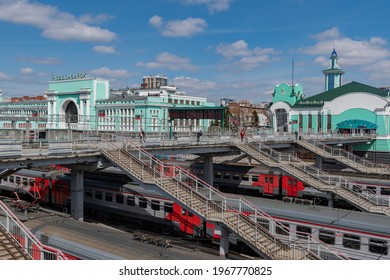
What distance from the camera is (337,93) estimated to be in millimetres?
61656

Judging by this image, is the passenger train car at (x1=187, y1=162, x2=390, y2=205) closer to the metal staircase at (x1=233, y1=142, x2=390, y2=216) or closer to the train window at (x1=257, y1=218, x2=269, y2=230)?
the metal staircase at (x1=233, y1=142, x2=390, y2=216)

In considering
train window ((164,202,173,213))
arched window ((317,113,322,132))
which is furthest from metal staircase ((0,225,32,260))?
arched window ((317,113,322,132))

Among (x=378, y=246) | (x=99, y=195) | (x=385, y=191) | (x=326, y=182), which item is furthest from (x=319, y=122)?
(x=378, y=246)

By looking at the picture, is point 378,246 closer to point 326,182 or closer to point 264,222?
point 264,222

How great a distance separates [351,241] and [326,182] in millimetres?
8930

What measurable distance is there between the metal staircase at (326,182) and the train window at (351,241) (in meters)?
6.24

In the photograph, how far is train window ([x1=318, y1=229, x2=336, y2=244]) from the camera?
59.0 ft

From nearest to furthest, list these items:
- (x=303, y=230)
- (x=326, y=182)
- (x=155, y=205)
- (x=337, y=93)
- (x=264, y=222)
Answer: (x=303, y=230)
(x=264, y=222)
(x=155, y=205)
(x=326, y=182)
(x=337, y=93)

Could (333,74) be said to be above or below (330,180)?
above

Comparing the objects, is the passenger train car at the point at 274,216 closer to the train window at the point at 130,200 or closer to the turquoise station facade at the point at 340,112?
the train window at the point at 130,200

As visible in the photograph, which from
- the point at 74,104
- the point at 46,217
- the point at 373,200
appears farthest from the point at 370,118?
the point at 74,104

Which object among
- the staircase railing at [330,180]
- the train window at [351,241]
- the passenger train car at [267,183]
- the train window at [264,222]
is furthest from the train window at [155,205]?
the train window at [351,241]

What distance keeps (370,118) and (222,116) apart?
33059 mm

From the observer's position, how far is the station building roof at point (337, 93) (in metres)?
58.8
